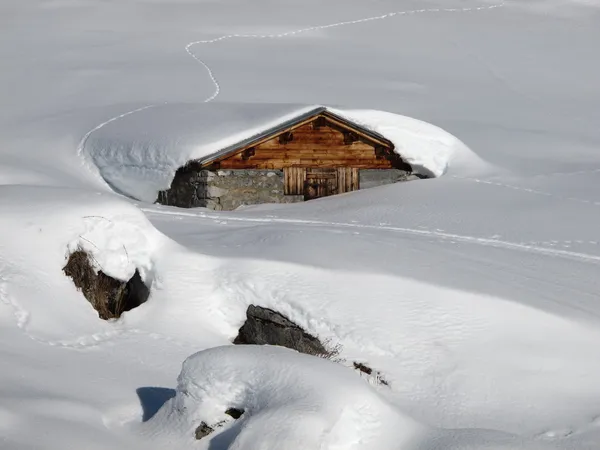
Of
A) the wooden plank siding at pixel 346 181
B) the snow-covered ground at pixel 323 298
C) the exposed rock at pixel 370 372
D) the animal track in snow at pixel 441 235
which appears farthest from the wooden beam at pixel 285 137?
the exposed rock at pixel 370 372

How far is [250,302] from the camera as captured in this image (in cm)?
1348

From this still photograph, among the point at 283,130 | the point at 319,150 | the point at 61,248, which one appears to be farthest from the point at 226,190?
the point at 61,248

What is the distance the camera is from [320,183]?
85.8 feet

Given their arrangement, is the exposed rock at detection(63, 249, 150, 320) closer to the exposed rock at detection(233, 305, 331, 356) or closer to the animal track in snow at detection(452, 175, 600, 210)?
the exposed rock at detection(233, 305, 331, 356)

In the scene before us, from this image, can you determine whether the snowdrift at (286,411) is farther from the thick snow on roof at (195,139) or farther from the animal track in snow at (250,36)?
the animal track in snow at (250,36)

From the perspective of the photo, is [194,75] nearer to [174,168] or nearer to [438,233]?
[174,168]

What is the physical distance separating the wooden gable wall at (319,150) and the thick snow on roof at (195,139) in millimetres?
354

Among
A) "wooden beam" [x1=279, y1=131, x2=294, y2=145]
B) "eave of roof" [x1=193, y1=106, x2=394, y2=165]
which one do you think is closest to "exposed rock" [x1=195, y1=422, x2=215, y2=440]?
"eave of roof" [x1=193, y1=106, x2=394, y2=165]

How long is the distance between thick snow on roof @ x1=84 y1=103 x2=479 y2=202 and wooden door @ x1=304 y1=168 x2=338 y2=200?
56.2 inches

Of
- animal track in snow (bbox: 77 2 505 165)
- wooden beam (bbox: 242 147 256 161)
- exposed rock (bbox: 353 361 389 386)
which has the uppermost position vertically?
animal track in snow (bbox: 77 2 505 165)

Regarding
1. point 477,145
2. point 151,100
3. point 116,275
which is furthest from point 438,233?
point 151,100

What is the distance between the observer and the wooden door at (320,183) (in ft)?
84.9

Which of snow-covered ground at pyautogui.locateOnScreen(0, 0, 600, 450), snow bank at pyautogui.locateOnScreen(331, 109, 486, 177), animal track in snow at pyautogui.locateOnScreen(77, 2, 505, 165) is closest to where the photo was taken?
snow-covered ground at pyautogui.locateOnScreen(0, 0, 600, 450)

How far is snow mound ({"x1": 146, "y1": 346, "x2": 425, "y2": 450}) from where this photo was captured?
320 inches
